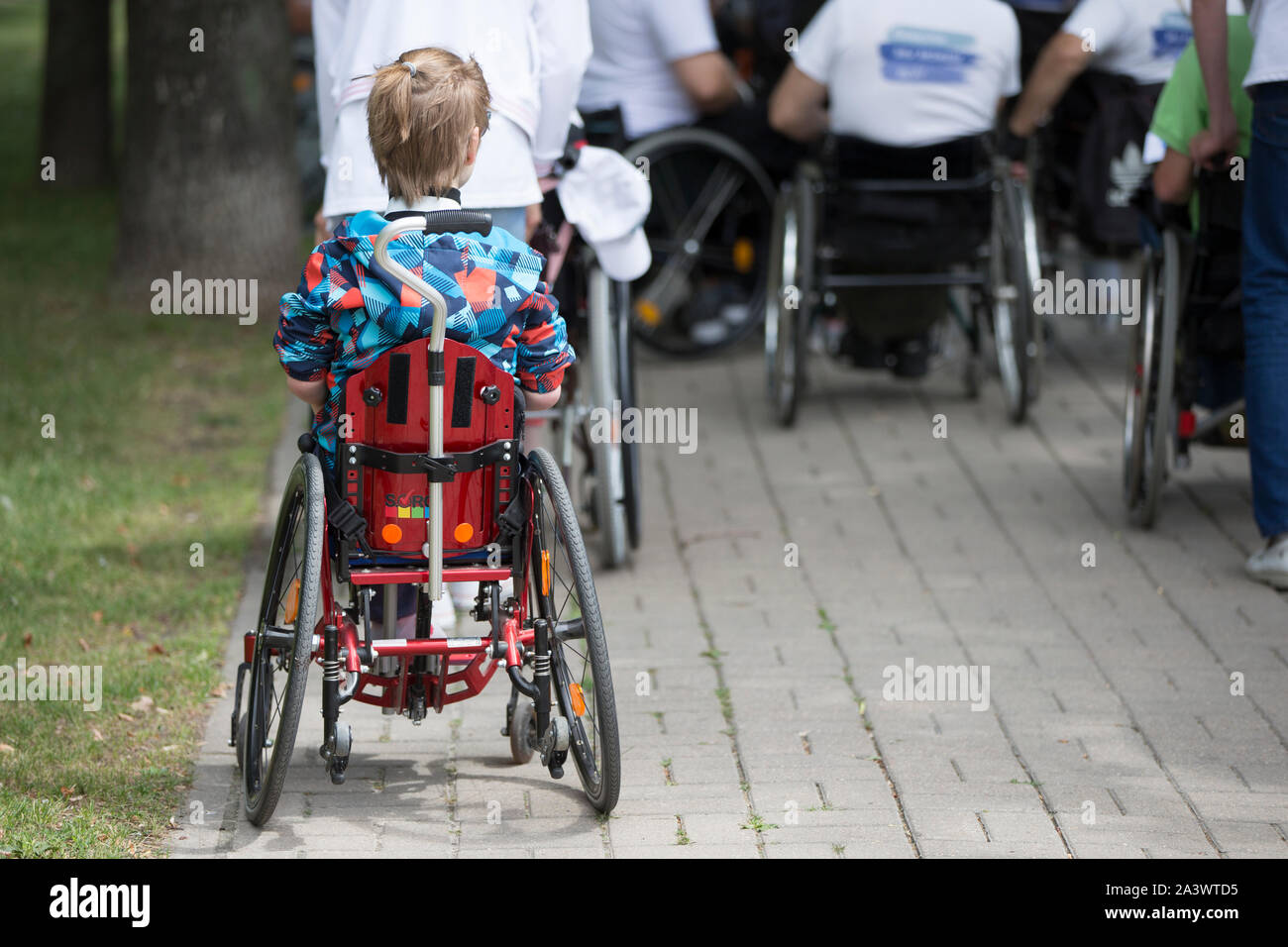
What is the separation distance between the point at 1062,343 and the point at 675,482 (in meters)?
3.04

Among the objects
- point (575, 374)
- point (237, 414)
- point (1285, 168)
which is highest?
point (1285, 168)

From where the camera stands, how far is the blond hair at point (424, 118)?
3.52m

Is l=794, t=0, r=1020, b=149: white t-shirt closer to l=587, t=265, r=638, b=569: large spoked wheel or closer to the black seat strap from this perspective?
l=587, t=265, r=638, b=569: large spoked wheel

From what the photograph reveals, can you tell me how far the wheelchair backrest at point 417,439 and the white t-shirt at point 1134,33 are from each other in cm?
471

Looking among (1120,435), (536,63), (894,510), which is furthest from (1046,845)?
(1120,435)

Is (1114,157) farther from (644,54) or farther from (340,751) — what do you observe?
(340,751)

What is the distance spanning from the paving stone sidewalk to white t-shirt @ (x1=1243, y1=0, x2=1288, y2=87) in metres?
1.47

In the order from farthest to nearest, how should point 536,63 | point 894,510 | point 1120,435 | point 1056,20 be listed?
1. point 1056,20
2. point 1120,435
3. point 894,510
4. point 536,63

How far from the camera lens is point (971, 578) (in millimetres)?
5586

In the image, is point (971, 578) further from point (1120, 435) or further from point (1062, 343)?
point (1062, 343)
